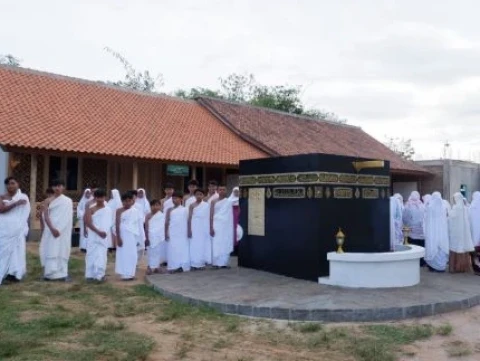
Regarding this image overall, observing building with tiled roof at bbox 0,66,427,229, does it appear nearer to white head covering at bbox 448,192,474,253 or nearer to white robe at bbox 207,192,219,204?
white robe at bbox 207,192,219,204

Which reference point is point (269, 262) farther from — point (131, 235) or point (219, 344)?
point (219, 344)

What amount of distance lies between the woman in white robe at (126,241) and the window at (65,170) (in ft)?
28.3

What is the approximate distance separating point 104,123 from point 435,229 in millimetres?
10969

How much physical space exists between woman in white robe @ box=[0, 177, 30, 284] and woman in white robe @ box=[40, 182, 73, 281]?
0.35m

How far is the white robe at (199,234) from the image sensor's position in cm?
934

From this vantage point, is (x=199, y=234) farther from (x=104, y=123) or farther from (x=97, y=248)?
(x=104, y=123)

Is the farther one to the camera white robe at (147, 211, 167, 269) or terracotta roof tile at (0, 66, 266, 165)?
terracotta roof tile at (0, 66, 266, 165)

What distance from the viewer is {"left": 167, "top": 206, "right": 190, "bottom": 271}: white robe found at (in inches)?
359

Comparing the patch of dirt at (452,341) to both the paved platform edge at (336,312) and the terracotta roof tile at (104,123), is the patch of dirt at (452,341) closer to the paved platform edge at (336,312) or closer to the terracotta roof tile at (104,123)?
the paved platform edge at (336,312)

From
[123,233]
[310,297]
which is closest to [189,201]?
[123,233]

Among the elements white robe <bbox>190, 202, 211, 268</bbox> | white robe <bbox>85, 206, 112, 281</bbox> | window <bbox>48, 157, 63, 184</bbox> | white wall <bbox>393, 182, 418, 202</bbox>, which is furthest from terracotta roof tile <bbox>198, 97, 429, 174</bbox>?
white robe <bbox>85, 206, 112, 281</bbox>

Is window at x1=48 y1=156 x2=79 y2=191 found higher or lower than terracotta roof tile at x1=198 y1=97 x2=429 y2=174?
lower

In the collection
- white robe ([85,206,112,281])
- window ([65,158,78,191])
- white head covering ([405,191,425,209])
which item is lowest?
white robe ([85,206,112,281])

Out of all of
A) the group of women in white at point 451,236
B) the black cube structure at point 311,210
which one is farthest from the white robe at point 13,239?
the group of women in white at point 451,236
